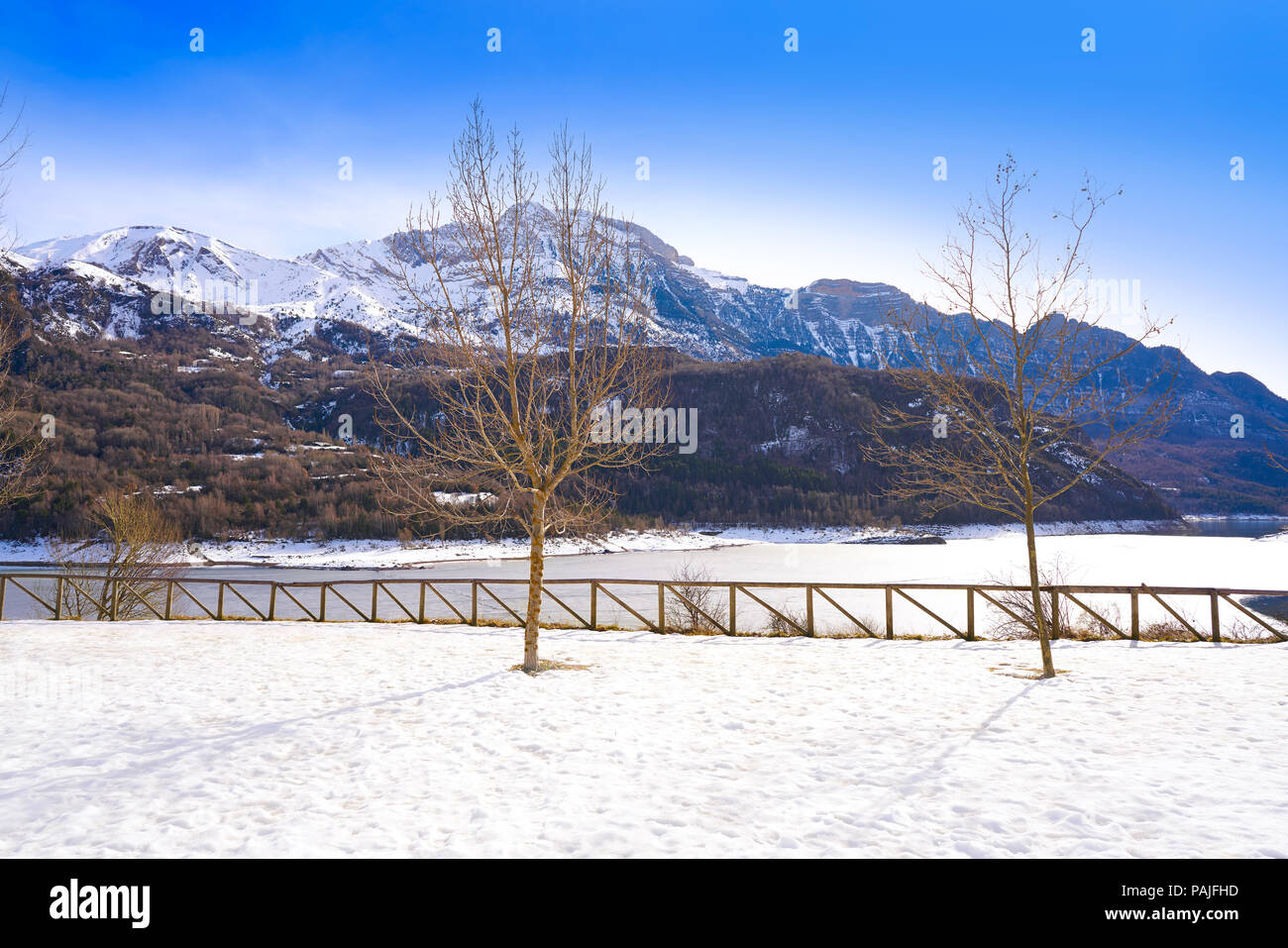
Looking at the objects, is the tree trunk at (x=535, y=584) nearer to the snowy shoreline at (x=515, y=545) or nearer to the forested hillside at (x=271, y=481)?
the snowy shoreline at (x=515, y=545)

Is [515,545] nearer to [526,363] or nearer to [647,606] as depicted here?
[647,606]

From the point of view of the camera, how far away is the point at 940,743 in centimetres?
748

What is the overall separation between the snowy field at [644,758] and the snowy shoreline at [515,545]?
226ft

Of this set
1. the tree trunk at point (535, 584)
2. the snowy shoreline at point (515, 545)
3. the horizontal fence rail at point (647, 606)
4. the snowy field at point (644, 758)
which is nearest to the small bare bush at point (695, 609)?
the horizontal fence rail at point (647, 606)

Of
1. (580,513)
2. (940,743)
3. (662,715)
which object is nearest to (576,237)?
(580,513)

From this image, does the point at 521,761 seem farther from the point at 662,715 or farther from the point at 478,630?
the point at 478,630

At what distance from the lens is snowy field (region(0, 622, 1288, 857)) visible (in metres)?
5.13

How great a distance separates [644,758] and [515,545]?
12154 centimetres

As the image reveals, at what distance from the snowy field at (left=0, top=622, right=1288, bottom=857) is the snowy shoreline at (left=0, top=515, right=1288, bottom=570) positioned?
68981mm

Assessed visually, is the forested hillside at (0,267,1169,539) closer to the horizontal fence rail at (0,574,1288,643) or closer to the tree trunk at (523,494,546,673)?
the horizontal fence rail at (0,574,1288,643)

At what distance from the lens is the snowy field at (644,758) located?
513 cm

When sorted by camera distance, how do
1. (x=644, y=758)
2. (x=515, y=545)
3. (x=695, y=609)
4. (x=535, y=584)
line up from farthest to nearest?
(x=515, y=545), (x=695, y=609), (x=535, y=584), (x=644, y=758)

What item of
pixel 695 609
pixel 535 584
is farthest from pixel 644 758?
pixel 695 609

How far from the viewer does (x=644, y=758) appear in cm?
704
